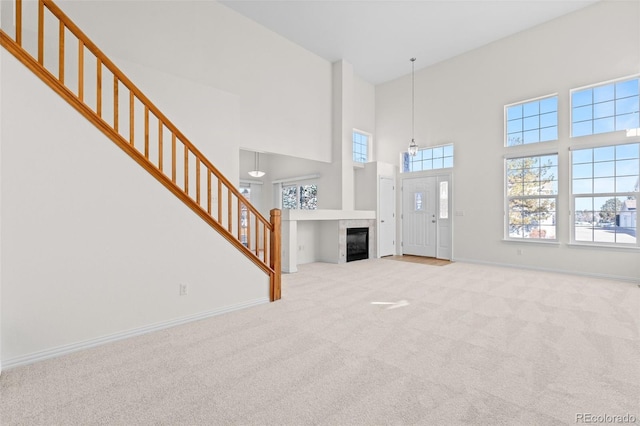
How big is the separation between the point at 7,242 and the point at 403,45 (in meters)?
7.34

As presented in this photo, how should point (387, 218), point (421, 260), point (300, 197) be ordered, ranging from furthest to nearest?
point (300, 197)
point (387, 218)
point (421, 260)

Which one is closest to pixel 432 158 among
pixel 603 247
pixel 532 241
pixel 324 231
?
pixel 532 241

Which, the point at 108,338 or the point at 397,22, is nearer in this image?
the point at 108,338

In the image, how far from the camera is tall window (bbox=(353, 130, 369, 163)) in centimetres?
827

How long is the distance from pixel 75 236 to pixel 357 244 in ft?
18.6

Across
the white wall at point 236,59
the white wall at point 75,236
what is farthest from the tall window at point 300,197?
the white wall at point 75,236

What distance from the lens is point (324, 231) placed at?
712 centimetres

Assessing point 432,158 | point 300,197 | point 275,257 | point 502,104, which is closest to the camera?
point 275,257

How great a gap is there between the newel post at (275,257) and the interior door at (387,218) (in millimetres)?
4266

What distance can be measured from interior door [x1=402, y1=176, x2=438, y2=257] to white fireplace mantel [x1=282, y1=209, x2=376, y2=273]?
1.07 m

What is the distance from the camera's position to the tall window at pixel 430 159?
726 centimetres

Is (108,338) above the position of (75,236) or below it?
below

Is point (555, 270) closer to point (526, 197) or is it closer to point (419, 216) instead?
point (526, 197)

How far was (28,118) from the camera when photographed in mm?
2262
